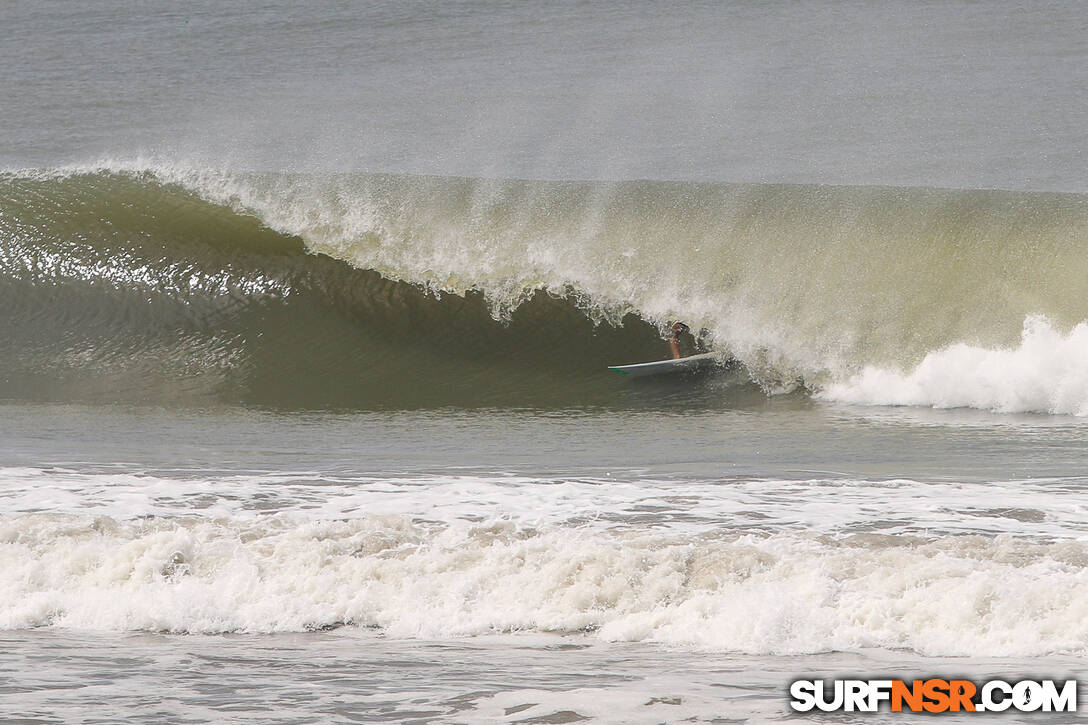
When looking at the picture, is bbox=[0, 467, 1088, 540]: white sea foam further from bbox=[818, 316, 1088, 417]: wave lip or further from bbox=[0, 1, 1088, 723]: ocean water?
bbox=[818, 316, 1088, 417]: wave lip

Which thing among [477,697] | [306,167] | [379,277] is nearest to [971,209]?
[379,277]

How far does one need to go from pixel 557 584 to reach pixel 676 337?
599 centimetres

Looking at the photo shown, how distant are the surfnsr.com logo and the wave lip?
574 cm

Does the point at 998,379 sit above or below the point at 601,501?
above

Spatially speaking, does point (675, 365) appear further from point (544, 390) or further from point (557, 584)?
point (557, 584)

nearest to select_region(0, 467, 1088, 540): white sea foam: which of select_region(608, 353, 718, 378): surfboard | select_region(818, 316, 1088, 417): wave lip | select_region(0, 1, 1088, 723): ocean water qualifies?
select_region(0, 1, 1088, 723): ocean water

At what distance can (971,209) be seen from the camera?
39.1 feet

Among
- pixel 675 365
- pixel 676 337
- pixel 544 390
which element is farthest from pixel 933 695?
pixel 676 337

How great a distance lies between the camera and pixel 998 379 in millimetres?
9758

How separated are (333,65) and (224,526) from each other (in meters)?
22.4

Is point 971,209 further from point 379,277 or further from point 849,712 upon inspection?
point 849,712

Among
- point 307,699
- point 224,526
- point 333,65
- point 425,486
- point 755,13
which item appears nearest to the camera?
point 307,699

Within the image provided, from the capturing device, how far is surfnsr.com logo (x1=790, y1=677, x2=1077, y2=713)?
3.88 meters

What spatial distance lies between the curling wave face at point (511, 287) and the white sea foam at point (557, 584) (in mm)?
4574
